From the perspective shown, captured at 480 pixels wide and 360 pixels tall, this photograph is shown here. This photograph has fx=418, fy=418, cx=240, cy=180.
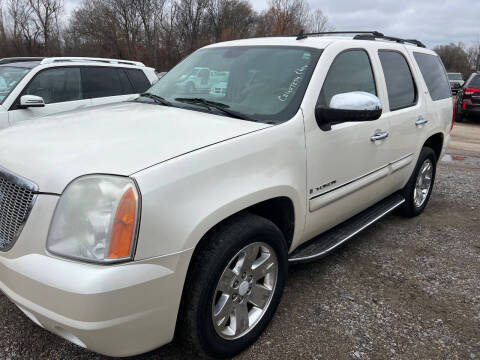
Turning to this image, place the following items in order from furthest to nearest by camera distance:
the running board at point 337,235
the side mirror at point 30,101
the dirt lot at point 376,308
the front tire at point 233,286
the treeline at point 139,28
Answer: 1. the treeline at point 139,28
2. the side mirror at point 30,101
3. the running board at point 337,235
4. the dirt lot at point 376,308
5. the front tire at point 233,286

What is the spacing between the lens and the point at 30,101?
5062 millimetres

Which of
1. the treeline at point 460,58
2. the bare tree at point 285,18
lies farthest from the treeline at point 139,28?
the treeline at point 460,58

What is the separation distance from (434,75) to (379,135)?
1.89 m

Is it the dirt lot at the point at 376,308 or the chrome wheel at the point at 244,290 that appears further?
the dirt lot at the point at 376,308

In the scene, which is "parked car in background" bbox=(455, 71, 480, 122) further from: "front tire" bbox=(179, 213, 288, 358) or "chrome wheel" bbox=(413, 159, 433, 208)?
"front tire" bbox=(179, 213, 288, 358)

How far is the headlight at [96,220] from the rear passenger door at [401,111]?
245cm

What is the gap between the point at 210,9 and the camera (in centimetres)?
5084

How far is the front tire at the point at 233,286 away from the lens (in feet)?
6.71

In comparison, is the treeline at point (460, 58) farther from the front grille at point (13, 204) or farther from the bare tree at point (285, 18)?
the front grille at point (13, 204)

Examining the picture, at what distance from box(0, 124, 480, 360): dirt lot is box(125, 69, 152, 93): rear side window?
4.29 metres

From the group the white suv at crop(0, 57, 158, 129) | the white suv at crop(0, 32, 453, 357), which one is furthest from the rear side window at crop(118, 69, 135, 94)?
the white suv at crop(0, 32, 453, 357)

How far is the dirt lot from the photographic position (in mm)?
2465

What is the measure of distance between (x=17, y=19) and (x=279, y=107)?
4407 cm

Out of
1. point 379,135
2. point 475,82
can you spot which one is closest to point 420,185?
point 379,135
